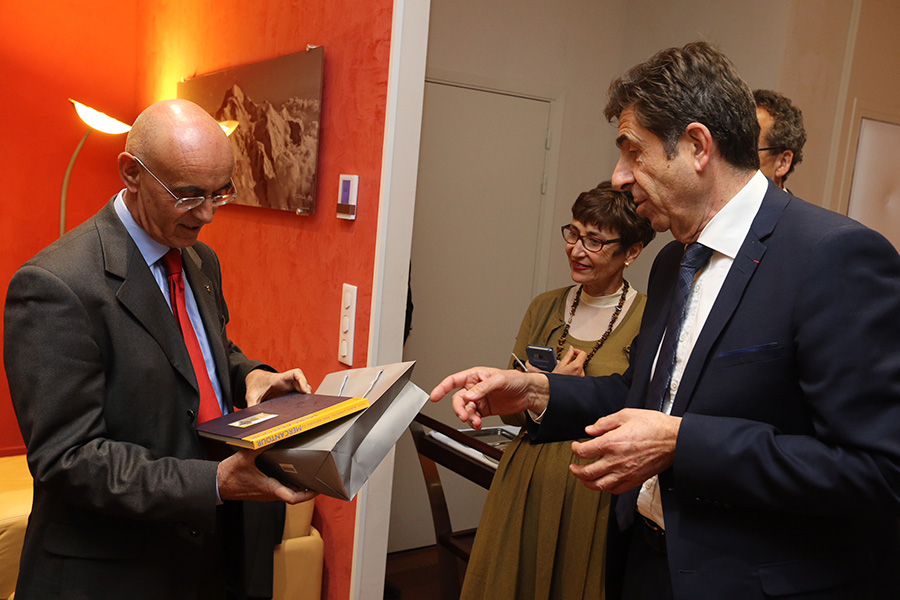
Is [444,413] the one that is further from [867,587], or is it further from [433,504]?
[867,587]

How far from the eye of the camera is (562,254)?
14.8ft

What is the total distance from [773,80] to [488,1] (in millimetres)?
1577

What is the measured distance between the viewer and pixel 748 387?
1.27 meters

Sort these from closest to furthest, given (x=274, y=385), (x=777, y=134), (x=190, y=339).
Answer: (x=190, y=339) → (x=274, y=385) → (x=777, y=134)

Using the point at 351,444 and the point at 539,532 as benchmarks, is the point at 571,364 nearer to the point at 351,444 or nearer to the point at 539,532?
the point at 539,532

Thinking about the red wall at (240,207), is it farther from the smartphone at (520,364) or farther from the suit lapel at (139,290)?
the suit lapel at (139,290)

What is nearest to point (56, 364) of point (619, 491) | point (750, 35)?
point (619, 491)

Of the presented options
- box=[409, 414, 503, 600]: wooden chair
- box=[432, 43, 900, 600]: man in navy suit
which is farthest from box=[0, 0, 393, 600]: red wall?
box=[432, 43, 900, 600]: man in navy suit

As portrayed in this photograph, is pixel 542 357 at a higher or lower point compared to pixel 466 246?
lower

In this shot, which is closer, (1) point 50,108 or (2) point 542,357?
(2) point 542,357

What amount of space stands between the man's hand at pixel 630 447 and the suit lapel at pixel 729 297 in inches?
3.7

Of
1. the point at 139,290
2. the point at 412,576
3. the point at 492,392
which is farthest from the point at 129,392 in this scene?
the point at 412,576

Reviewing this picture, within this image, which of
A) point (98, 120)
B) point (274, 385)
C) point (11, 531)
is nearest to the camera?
point (274, 385)

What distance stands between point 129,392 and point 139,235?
356mm
